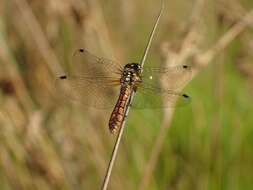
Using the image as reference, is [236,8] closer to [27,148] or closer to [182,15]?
[27,148]

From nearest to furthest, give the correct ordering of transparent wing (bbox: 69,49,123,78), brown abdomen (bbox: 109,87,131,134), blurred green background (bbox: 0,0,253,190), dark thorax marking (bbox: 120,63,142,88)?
brown abdomen (bbox: 109,87,131,134)
dark thorax marking (bbox: 120,63,142,88)
transparent wing (bbox: 69,49,123,78)
blurred green background (bbox: 0,0,253,190)

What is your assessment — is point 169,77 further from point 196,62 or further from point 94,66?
point 94,66

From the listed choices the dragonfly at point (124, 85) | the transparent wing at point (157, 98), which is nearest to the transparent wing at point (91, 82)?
the dragonfly at point (124, 85)

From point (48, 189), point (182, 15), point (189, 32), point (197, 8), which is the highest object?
point (182, 15)

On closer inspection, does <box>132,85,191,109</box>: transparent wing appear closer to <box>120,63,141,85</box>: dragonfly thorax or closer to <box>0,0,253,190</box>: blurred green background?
<box>120,63,141,85</box>: dragonfly thorax

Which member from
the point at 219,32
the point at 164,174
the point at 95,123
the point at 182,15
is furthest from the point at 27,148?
the point at 182,15

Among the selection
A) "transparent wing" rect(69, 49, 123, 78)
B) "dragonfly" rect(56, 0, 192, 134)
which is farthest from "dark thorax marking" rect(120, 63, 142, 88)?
"transparent wing" rect(69, 49, 123, 78)
